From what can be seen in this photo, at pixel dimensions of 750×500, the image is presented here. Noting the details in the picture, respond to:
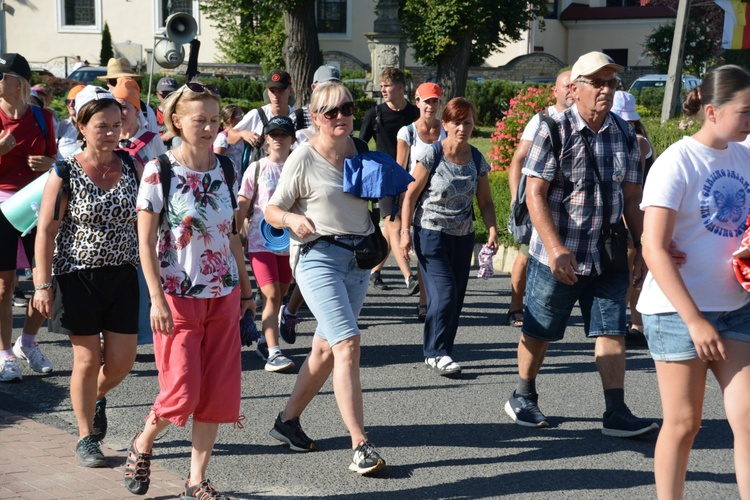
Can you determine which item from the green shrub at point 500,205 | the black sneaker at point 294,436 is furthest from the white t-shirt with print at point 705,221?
the green shrub at point 500,205

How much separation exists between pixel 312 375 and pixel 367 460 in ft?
1.90

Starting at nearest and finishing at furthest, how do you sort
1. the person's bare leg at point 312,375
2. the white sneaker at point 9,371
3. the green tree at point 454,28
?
the person's bare leg at point 312,375, the white sneaker at point 9,371, the green tree at point 454,28

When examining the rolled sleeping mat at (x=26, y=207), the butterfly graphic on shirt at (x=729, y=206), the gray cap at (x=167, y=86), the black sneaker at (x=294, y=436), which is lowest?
the black sneaker at (x=294, y=436)

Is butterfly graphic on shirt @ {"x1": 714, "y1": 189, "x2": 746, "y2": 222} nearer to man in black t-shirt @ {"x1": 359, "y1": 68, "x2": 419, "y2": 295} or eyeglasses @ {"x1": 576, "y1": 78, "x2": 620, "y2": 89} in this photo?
eyeglasses @ {"x1": 576, "y1": 78, "x2": 620, "y2": 89}

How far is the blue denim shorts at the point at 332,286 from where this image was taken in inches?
200

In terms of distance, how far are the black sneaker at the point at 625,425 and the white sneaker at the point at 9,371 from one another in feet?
12.3

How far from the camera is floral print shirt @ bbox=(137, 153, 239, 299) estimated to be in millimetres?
4645

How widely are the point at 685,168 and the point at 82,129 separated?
2.87 metres

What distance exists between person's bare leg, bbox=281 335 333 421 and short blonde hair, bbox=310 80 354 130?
1.15 meters

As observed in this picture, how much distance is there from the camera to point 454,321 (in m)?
7.09

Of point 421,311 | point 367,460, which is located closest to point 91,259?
point 367,460

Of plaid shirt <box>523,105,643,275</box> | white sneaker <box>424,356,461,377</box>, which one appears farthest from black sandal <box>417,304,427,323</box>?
plaid shirt <box>523,105,643,275</box>

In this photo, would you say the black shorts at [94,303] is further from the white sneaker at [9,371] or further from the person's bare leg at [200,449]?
the white sneaker at [9,371]

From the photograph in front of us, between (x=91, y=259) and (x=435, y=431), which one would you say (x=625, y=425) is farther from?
(x=91, y=259)
